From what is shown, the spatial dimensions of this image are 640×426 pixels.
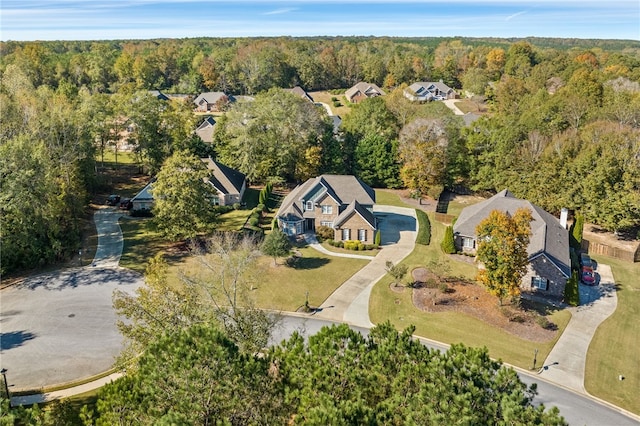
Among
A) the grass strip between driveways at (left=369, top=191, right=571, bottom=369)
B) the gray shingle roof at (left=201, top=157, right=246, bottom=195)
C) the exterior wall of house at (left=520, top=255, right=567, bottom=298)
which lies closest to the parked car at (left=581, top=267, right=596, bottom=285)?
the exterior wall of house at (left=520, top=255, right=567, bottom=298)

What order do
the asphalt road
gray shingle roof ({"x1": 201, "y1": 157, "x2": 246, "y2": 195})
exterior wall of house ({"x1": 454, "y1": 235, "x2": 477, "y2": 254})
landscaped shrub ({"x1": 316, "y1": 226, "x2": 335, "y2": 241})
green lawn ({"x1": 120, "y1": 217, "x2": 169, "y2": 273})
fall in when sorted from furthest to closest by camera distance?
gray shingle roof ({"x1": 201, "y1": 157, "x2": 246, "y2": 195}), landscaped shrub ({"x1": 316, "y1": 226, "x2": 335, "y2": 241}), exterior wall of house ({"x1": 454, "y1": 235, "x2": 477, "y2": 254}), green lawn ({"x1": 120, "y1": 217, "x2": 169, "y2": 273}), the asphalt road

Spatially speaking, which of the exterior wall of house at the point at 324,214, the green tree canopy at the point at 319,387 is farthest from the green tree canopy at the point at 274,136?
the green tree canopy at the point at 319,387

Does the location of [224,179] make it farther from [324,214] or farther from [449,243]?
[449,243]

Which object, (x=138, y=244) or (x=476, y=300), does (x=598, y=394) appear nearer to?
(x=476, y=300)

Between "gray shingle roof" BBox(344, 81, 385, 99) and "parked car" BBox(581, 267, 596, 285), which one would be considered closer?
"parked car" BBox(581, 267, 596, 285)

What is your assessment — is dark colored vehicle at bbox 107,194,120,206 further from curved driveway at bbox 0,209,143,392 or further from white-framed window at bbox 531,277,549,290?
white-framed window at bbox 531,277,549,290

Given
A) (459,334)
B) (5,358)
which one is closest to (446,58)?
(459,334)

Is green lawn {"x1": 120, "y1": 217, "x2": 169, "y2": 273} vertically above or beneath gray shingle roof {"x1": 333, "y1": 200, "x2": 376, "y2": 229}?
beneath

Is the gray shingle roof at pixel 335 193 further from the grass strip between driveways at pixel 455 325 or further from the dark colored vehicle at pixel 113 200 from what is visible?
the dark colored vehicle at pixel 113 200
